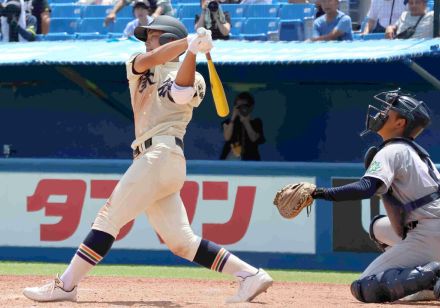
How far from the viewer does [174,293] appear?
23.1 feet

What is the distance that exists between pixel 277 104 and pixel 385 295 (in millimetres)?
6579

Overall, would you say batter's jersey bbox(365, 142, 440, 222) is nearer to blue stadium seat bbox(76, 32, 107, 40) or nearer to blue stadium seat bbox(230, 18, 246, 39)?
blue stadium seat bbox(230, 18, 246, 39)

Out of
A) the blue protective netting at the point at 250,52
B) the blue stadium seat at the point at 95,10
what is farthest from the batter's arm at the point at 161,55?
the blue stadium seat at the point at 95,10

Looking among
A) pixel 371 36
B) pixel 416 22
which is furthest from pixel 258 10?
pixel 416 22

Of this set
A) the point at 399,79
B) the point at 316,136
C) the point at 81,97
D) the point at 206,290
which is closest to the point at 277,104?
the point at 316,136

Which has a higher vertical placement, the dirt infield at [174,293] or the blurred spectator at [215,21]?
the blurred spectator at [215,21]

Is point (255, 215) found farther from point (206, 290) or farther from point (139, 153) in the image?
point (139, 153)

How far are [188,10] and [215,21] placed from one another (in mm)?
1718

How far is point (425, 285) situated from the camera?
584 cm

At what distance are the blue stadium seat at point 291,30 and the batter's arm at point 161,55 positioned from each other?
245 inches

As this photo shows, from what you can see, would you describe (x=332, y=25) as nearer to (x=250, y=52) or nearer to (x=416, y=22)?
(x=416, y=22)

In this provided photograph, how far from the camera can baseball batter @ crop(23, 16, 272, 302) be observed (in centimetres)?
600

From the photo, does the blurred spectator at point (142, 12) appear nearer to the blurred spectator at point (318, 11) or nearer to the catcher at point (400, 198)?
the blurred spectator at point (318, 11)

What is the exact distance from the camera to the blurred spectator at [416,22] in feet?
35.2
